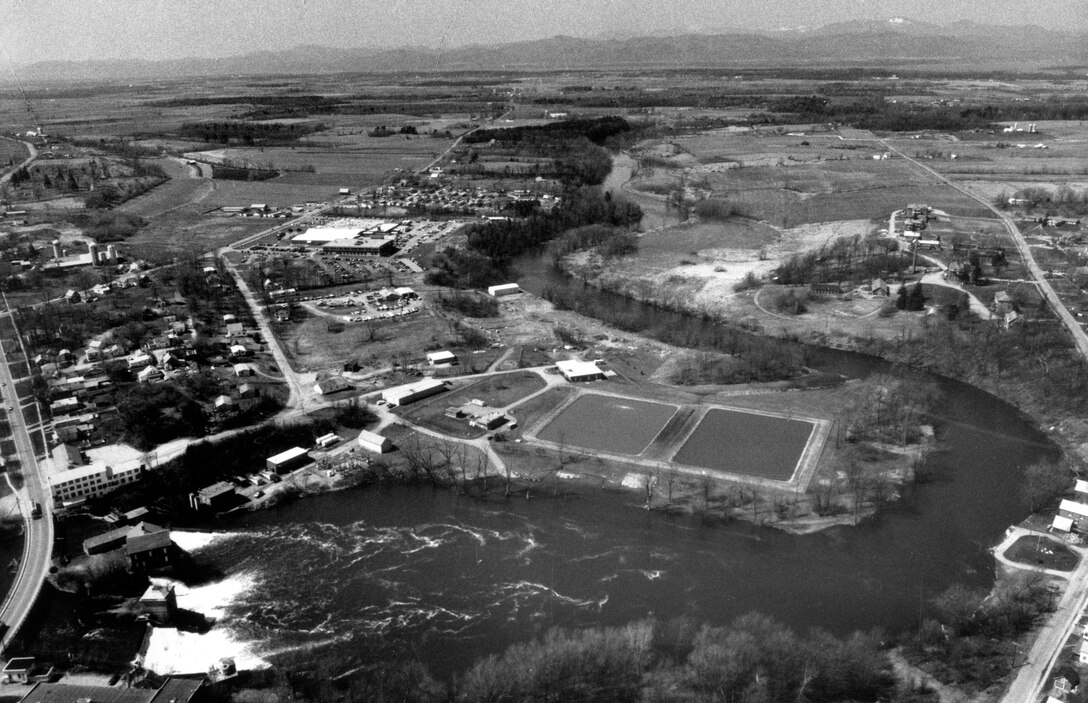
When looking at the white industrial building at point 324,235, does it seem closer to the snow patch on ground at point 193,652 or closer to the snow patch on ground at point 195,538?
the snow patch on ground at point 195,538

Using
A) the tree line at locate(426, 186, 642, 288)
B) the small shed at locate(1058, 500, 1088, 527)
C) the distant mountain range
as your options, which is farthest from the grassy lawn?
the distant mountain range

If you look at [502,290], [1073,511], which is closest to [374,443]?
[502,290]

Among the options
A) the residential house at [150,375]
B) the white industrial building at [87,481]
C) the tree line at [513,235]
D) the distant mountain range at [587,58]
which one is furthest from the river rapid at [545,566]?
the distant mountain range at [587,58]

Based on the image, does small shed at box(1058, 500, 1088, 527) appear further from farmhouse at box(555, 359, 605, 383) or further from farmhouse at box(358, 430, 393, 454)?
farmhouse at box(358, 430, 393, 454)

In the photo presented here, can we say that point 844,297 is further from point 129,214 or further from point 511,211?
point 129,214

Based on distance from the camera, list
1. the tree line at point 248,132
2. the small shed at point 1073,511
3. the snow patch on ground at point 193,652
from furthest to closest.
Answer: the tree line at point 248,132, the small shed at point 1073,511, the snow patch on ground at point 193,652

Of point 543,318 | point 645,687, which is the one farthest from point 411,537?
point 543,318

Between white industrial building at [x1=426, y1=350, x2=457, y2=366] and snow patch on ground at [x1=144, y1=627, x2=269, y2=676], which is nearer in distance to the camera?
snow patch on ground at [x1=144, y1=627, x2=269, y2=676]
